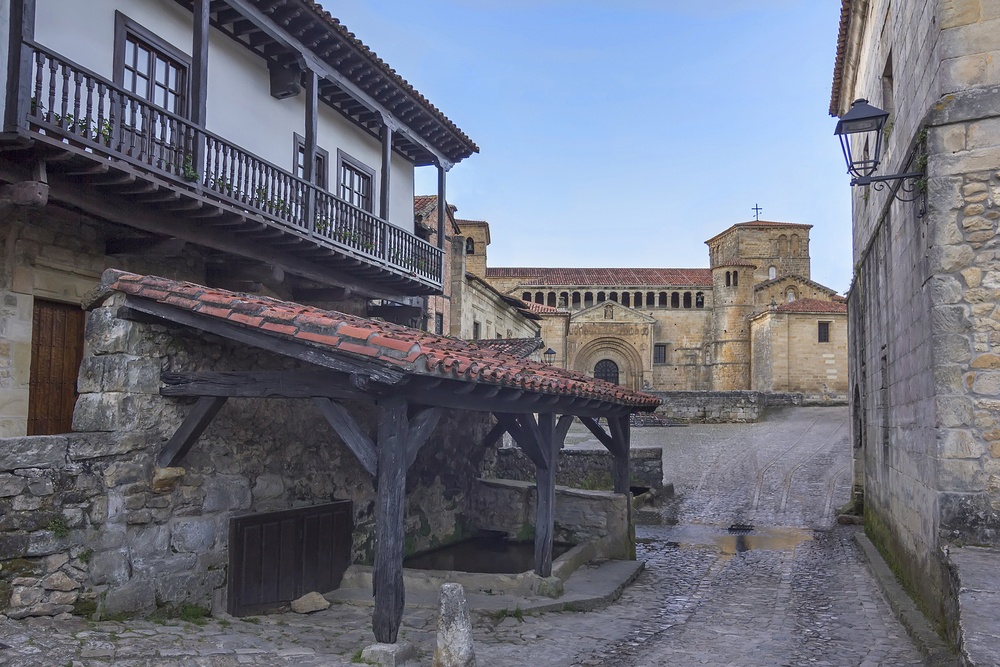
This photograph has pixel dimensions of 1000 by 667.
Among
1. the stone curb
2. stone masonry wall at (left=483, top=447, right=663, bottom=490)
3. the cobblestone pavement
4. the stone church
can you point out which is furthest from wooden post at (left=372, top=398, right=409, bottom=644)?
the stone church

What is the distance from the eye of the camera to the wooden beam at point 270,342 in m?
5.28

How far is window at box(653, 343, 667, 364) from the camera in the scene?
160 feet

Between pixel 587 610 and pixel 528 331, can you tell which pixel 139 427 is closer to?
pixel 587 610

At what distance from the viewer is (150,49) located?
8953 mm

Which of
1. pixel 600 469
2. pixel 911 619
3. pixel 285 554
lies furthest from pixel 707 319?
pixel 285 554

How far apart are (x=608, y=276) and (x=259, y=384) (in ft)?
153

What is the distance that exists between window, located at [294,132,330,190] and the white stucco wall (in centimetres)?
11

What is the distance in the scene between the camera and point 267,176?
9562mm

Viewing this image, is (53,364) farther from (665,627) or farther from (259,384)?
(665,627)

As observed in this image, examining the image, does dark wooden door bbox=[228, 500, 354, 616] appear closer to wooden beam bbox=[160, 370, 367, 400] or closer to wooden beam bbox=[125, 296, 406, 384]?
wooden beam bbox=[160, 370, 367, 400]

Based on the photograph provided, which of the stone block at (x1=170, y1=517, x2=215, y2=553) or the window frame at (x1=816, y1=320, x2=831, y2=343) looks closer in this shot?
the stone block at (x1=170, y1=517, x2=215, y2=553)

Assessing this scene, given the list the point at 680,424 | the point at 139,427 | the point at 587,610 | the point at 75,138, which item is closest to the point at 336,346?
the point at 139,427

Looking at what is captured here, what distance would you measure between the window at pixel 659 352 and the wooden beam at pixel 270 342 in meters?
44.5

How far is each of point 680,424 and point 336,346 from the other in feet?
78.2
